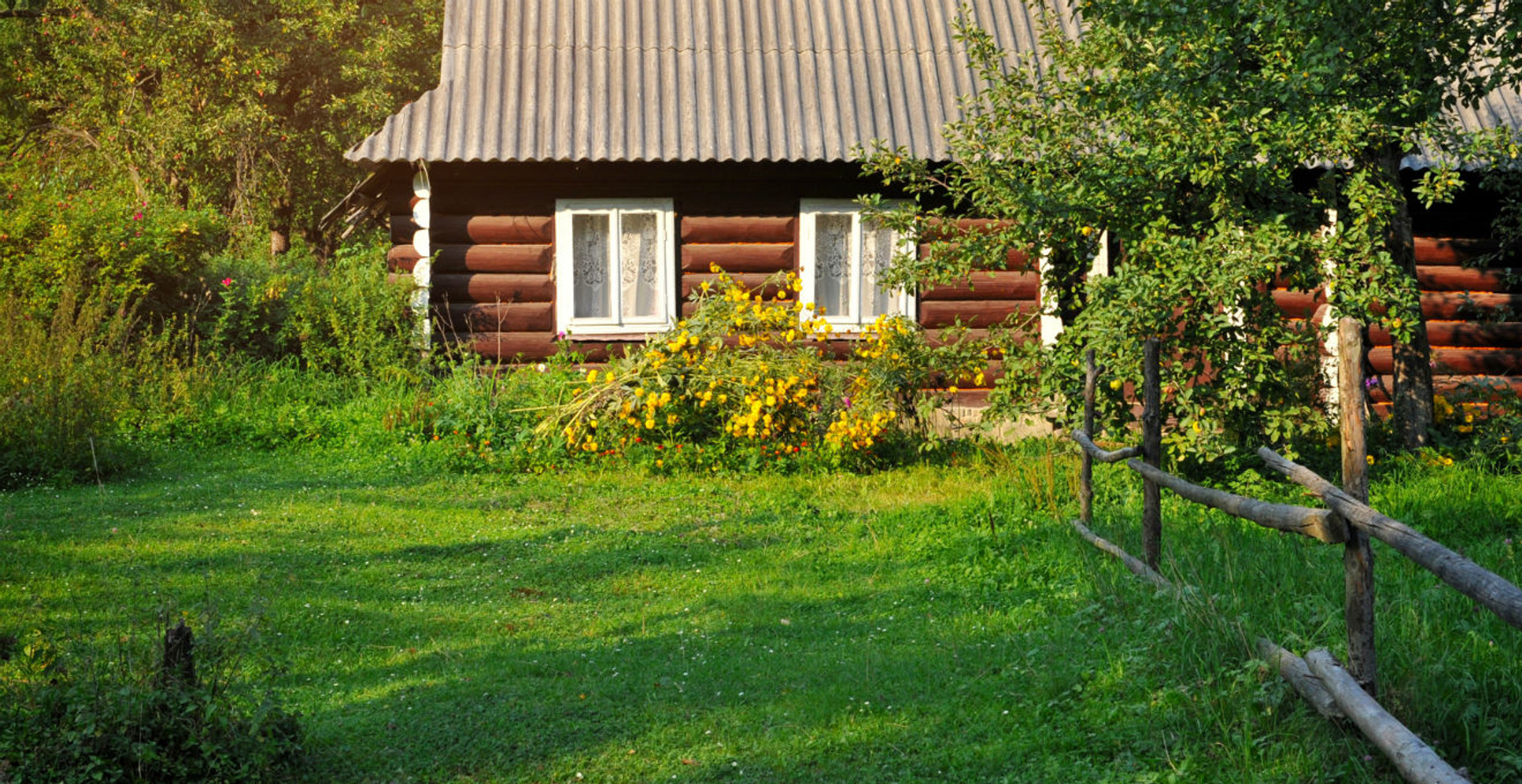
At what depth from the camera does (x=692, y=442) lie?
400 inches

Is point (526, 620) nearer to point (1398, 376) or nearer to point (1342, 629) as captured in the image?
point (1342, 629)

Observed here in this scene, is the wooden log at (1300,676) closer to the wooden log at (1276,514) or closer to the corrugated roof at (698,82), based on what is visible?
the wooden log at (1276,514)

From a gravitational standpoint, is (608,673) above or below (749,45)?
below

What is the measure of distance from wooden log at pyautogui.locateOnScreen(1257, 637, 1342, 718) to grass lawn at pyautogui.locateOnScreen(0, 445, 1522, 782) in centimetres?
7

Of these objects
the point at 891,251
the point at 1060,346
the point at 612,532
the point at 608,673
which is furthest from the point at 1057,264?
the point at 608,673

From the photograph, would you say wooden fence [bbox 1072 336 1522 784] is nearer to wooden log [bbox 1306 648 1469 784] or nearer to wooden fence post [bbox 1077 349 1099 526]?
wooden log [bbox 1306 648 1469 784]

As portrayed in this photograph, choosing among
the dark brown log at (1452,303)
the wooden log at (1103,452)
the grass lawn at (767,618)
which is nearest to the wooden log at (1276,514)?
the grass lawn at (767,618)

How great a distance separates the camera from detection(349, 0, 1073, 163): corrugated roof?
11.7 meters

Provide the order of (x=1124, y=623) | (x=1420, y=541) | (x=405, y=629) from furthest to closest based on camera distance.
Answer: (x=405, y=629) → (x=1124, y=623) → (x=1420, y=541)

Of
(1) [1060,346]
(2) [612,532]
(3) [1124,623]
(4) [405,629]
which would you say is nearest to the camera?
(3) [1124,623]

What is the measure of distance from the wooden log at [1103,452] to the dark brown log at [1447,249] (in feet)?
21.1

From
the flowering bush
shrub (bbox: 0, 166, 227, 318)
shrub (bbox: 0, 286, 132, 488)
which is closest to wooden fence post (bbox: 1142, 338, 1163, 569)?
the flowering bush

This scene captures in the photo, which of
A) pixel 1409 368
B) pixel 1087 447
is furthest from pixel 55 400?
pixel 1409 368

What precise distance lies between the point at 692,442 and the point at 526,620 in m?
3.94
